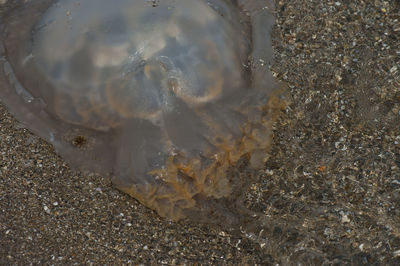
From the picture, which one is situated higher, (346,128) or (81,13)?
(81,13)

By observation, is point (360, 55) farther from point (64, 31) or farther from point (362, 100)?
point (64, 31)

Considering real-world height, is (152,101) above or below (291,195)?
above

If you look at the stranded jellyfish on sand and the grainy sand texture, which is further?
the stranded jellyfish on sand

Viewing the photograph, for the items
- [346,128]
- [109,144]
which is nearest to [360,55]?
[346,128]
